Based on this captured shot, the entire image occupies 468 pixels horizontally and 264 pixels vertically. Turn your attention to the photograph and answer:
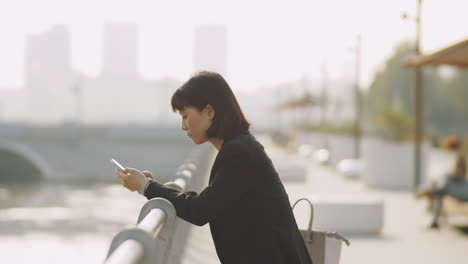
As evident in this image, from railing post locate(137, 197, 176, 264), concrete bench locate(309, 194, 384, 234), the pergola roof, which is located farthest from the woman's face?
concrete bench locate(309, 194, 384, 234)

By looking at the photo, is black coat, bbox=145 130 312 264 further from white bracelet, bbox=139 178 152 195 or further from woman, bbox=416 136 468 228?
woman, bbox=416 136 468 228

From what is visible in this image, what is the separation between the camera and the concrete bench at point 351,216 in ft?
36.7

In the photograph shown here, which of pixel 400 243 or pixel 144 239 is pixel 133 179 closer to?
pixel 144 239

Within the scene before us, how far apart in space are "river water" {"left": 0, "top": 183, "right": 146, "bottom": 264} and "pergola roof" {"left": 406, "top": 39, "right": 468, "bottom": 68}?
16.9m

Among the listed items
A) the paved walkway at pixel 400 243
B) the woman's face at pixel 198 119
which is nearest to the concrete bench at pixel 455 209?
the paved walkway at pixel 400 243

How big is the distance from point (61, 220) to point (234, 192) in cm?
5341

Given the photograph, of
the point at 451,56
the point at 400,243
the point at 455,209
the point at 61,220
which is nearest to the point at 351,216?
the point at 400,243

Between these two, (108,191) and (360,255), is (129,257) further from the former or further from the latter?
(108,191)

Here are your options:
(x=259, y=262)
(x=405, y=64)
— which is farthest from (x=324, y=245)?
(x=405, y=64)

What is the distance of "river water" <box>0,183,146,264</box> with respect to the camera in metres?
40.6

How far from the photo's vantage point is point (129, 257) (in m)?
2.20

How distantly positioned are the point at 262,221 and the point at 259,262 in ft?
0.51

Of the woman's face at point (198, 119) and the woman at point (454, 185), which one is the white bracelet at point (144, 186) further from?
the woman at point (454, 185)

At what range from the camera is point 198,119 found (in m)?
3.08
